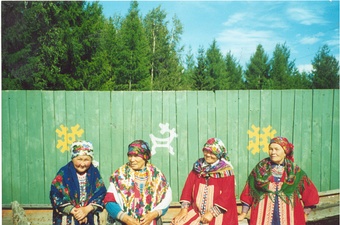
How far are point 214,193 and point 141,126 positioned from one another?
6.64 feet

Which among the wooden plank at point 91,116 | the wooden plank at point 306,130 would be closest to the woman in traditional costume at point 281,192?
the wooden plank at point 306,130

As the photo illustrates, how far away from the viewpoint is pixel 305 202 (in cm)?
277

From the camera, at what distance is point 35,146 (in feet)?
14.5

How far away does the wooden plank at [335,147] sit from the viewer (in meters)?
4.68

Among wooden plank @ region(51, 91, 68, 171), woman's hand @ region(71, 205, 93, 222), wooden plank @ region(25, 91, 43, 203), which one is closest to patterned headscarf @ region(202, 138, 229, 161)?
woman's hand @ region(71, 205, 93, 222)

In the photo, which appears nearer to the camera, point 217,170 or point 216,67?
point 217,170

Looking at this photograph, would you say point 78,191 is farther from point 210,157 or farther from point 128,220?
point 210,157

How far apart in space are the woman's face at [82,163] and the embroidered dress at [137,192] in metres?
0.30

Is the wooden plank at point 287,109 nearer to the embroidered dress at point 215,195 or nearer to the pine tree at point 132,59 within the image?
the embroidered dress at point 215,195

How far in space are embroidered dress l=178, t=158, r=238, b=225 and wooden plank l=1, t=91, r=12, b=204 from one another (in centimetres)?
311

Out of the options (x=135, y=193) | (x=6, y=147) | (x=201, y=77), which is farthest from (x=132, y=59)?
(x=135, y=193)

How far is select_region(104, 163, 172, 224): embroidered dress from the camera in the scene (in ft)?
8.61

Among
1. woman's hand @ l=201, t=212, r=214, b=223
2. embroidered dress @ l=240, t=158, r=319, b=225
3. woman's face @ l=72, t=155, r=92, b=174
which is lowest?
woman's hand @ l=201, t=212, r=214, b=223

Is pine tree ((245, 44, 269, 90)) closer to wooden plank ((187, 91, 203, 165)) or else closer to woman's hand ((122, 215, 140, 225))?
wooden plank ((187, 91, 203, 165))
